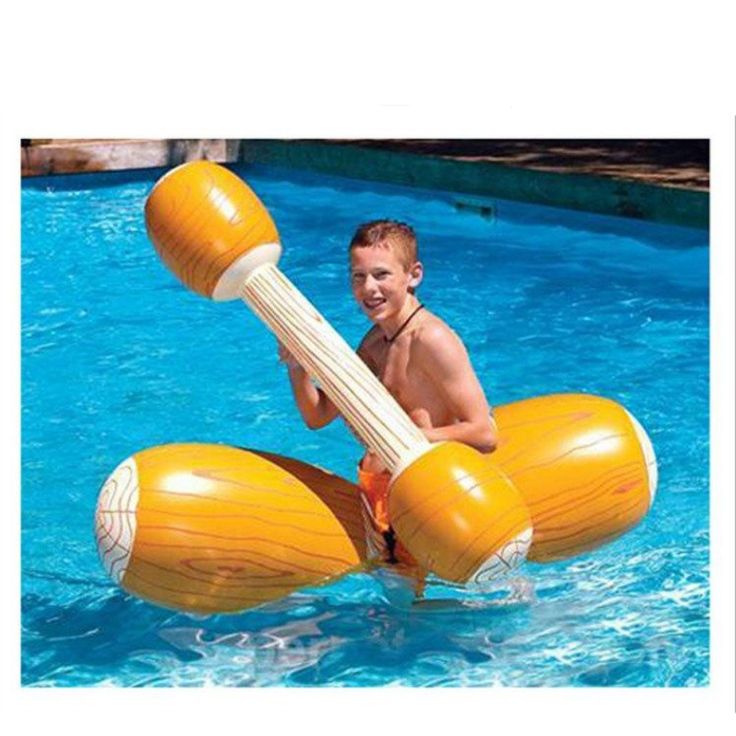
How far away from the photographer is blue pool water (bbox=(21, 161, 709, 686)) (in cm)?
474

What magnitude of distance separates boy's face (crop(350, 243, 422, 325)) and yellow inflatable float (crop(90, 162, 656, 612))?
14cm

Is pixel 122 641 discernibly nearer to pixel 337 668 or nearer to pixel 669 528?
pixel 337 668

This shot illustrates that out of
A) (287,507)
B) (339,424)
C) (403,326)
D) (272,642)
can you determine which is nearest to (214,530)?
(287,507)

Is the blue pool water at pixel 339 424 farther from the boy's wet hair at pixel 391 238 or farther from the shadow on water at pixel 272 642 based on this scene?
the boy's wet hair at pixel 391 238

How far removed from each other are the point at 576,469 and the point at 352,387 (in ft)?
1.93

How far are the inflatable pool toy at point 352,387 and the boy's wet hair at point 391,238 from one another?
0.21 meters

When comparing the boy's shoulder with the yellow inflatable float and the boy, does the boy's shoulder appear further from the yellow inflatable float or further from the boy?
the yellow inflatable float

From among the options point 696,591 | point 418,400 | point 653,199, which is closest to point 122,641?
point 418,400

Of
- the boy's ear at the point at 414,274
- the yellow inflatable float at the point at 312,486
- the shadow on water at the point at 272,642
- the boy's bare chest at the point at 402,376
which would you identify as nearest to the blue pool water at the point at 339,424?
the shadow on water at the point at 272,642

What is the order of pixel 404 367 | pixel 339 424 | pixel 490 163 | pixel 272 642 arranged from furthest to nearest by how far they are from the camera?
pixel 490 163 → pixel 339 424 → pixel 272 642 → pixel 404 367

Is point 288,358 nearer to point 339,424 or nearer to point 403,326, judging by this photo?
point 403,326

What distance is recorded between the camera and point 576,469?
14.7 ft

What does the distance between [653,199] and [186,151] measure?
8.68 ft
